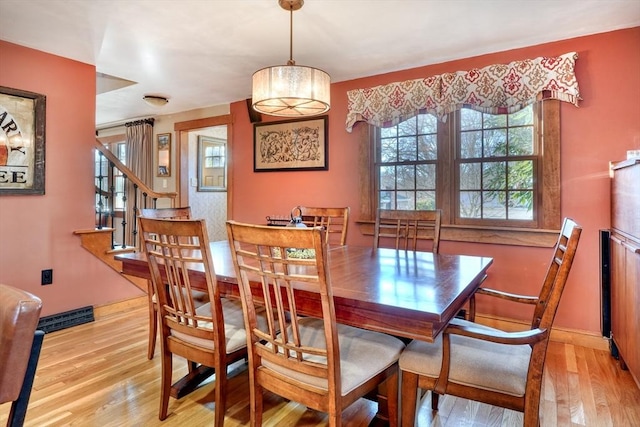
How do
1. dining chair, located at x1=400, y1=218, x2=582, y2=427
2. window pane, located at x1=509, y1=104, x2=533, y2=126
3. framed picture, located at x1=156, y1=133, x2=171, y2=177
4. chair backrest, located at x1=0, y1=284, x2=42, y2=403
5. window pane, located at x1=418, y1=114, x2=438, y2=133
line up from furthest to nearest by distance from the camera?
framed picture, located at x1=156, y1=133, x2=171, y2=177 < window pane, located at x1=418, y1=114, x2=438, y2=133 < window pane, located at x1=509, y1=104, x2=533, y2=126 < dining chair, located at x1=400, y1=218, x2=582, y2=427 < chair backrest, located at x1=0, y1=284, x2=42, y2=403

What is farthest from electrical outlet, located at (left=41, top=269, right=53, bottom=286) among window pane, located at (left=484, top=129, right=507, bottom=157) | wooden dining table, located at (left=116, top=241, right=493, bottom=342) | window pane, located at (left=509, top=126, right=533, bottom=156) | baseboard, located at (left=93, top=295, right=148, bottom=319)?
window pane, located at (left=509, top=126, right=533, bottom=156)

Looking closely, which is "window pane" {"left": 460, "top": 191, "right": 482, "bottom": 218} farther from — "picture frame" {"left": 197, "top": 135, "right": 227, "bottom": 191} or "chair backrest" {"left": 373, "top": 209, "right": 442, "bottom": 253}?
"picture frame" {"left": 197, "top": 135, "right": 227, "bottom": 191}

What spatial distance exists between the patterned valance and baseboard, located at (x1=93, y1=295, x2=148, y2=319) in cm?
277

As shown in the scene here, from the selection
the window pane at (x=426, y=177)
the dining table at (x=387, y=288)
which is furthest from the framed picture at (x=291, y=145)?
the dining table at (x=387, y=288)

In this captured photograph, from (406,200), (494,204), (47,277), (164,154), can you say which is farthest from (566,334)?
(164,154)

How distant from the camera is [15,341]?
72 centimetres

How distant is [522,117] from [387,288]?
2.28m

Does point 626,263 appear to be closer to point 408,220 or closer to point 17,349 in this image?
point 408,220

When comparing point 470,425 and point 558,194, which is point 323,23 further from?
point 470,425

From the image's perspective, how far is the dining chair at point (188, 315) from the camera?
1528 millimetres

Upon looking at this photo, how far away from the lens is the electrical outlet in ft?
10.1

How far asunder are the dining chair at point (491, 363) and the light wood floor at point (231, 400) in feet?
1.91

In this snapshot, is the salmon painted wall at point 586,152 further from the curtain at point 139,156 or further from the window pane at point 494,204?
the curtain at point 139,156

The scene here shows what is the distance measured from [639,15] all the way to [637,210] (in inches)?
56.4
